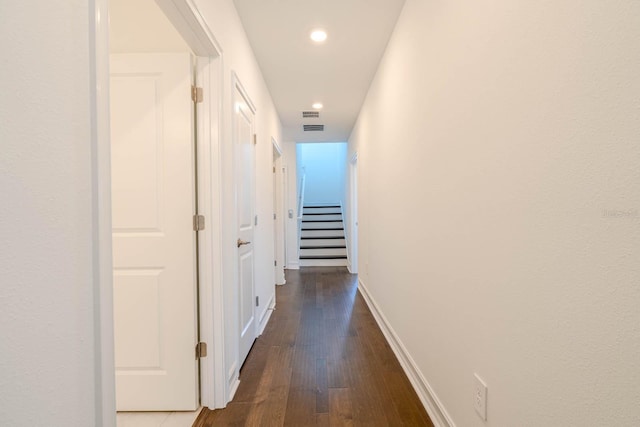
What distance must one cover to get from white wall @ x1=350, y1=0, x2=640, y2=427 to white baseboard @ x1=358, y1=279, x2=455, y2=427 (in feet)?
0.23

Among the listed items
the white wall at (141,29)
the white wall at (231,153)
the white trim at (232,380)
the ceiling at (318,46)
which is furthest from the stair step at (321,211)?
the white wall at (141,29)

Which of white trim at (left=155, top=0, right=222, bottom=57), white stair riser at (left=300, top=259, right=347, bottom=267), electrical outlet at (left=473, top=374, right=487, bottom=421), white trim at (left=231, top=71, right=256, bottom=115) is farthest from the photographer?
white stair riser at (left=300, top=259, right=347, bottom=267)

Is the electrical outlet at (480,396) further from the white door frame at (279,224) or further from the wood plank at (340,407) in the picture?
the white door frame at (279,224)

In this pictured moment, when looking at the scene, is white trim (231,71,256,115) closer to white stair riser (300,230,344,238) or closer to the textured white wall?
the textured white wall

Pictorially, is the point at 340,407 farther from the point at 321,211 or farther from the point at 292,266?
the point at 321,211

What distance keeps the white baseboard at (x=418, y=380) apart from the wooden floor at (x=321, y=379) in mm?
42

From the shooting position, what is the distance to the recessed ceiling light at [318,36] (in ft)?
8.48

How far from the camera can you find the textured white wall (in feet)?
Answer: 1.93

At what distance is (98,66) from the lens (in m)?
0.81

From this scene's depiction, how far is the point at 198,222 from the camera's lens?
181 centimetres

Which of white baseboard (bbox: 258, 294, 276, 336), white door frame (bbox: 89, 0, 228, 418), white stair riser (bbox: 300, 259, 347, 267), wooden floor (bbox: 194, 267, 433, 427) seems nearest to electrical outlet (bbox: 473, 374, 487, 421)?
wooden floor (bbox: 194, 267, 433, 427)

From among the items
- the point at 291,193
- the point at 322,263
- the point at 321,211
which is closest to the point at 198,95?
the point at 291,193

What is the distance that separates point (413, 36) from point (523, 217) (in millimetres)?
1551

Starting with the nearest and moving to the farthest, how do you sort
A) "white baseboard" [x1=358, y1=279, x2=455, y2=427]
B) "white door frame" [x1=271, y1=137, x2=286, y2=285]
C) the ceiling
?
"white baseboard" [x1=358, y1=279, x2=455, y2=427]
the ceiling
"white door frame" [x1=271, y1=137, x2=286, y2=285]
